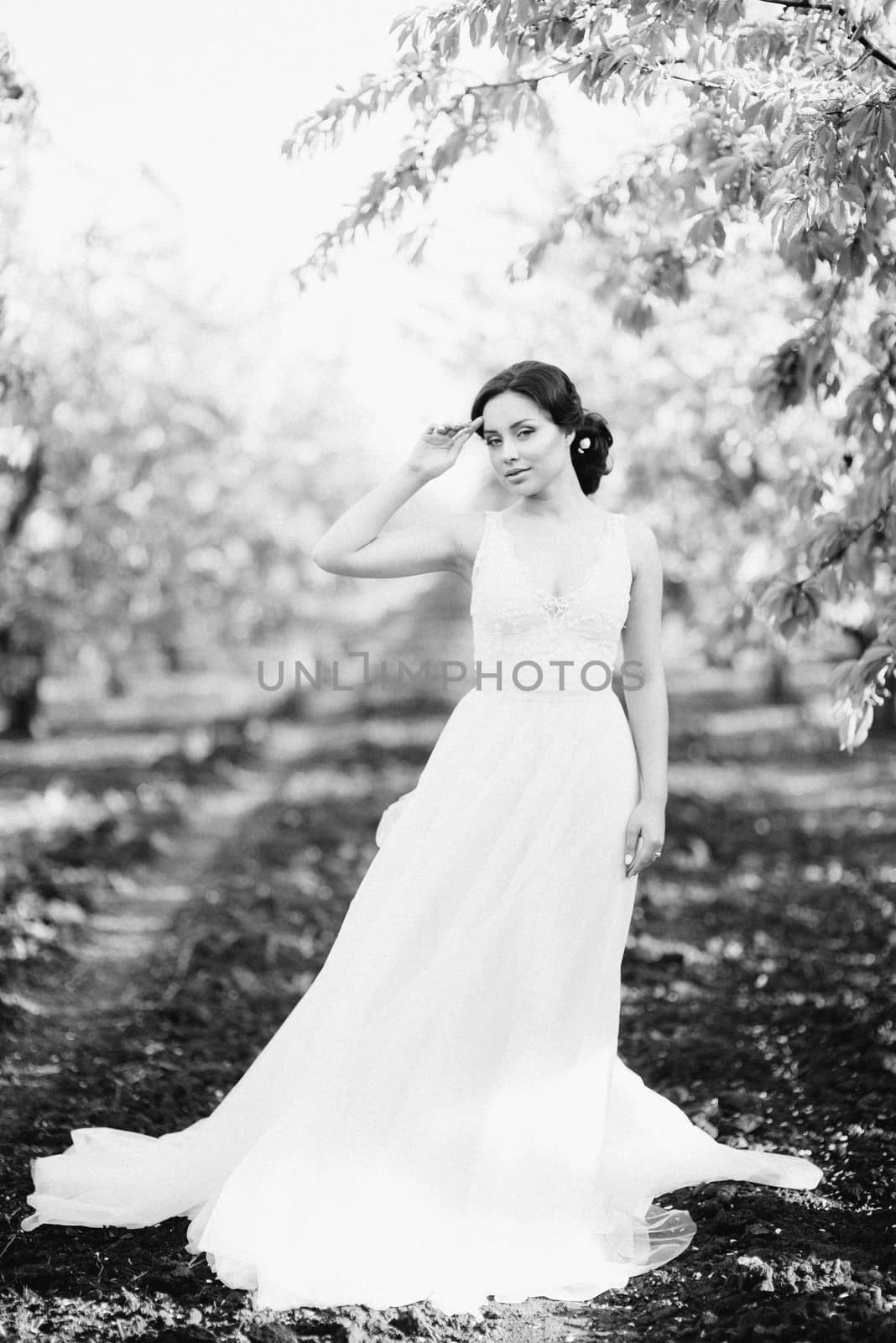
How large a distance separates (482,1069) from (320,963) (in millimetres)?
3814

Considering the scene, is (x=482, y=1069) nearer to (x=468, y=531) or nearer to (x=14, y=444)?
(x=468, y=531)

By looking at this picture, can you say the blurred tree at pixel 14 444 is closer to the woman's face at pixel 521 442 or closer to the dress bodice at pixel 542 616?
the woman's face at pixel 521 442

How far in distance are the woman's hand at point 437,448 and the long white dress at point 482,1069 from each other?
26cm

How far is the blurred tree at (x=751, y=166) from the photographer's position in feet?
12.6

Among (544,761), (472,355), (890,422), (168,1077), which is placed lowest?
(168,1077)

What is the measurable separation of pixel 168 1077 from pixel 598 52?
444 centimetres

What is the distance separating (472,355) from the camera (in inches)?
627

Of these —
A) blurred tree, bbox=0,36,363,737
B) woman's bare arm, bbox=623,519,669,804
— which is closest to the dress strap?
woman's bare arm, bbox=623,519,669,804

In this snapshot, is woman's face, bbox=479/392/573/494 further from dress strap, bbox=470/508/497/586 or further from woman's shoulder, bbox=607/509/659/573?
woman's shoulder, bbox=607/509/659/573

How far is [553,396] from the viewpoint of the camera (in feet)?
12.4

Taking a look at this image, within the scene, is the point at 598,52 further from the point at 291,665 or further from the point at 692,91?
the point at 291,665

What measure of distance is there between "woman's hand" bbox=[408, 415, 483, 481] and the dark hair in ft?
0.23

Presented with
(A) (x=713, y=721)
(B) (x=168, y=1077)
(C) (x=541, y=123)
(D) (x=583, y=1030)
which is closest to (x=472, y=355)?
(A) (x=713, y=721)

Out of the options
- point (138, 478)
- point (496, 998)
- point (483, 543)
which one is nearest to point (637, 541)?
point (483, 543)
